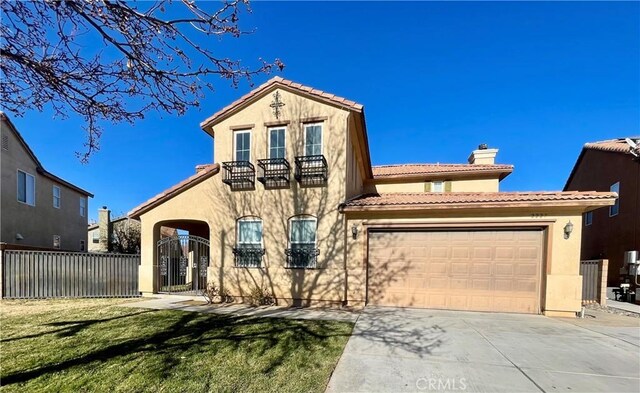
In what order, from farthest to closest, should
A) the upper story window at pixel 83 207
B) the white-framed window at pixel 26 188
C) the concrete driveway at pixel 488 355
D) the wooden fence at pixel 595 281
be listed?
1. the upper story window at pixel 83 207
2. the white-framed window at pixel 26 188
3. the wooden fence at pixel 595 281
4. the concrete driveway at pixel 488 355

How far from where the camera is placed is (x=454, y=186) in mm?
15055

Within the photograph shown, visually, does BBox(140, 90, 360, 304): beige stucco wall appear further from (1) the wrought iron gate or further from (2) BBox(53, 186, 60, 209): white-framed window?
(2) BBox(53, 186, 60, 209): white-framed window

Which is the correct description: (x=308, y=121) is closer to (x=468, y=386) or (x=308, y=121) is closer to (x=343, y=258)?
(x=343, y=258)

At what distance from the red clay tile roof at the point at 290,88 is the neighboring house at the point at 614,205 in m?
13.4

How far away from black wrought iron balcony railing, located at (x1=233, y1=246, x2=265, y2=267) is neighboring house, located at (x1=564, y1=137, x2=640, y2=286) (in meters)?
14.7

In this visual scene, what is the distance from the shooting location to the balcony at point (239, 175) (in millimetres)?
9562

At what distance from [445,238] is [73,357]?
9.05 metres

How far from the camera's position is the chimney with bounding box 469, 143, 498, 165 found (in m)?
15.7

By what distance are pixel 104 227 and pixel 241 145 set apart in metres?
20.2

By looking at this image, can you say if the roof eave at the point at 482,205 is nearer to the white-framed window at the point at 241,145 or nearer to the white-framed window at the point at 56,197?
the white-framed window at the point at 241,145

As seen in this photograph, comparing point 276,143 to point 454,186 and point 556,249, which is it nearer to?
point 556,249

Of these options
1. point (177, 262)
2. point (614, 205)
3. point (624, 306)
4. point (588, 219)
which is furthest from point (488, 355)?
point (588, 219)

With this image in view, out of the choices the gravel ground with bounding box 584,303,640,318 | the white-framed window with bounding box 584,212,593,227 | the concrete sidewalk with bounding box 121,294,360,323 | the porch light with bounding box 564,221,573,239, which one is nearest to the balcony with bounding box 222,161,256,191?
the concrete sidewalk with bounding box 121,294,360,323

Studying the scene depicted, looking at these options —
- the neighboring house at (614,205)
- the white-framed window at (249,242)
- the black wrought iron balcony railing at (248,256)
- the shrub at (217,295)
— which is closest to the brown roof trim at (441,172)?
the neighboring house at (614,205)
